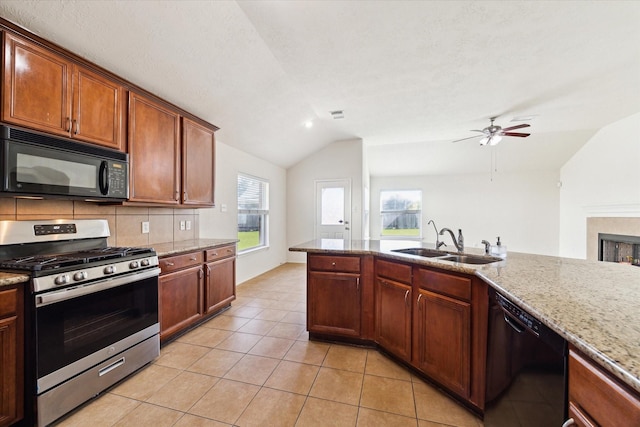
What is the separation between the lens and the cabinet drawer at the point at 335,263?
2.36 meters

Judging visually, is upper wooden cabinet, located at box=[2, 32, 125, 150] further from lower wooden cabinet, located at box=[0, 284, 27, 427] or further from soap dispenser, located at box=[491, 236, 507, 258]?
soap dispenser, located at box=[491, 236, 507, 258]

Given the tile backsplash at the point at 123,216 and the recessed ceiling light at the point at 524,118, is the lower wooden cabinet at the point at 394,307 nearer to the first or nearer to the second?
the tile backsplash at the point at 123,216

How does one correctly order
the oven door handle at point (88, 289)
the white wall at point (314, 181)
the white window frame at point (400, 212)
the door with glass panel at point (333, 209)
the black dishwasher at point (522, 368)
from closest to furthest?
the black dishwasher at point (522, 368), the oven door handle at point (88, 289), the white wall at point (314, 181), the door with glass panel at point (333, 209), the white window frame at point (400, 212)

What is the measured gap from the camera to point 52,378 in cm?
148

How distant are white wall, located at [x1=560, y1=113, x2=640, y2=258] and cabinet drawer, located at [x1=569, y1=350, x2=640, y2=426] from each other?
5.23 m

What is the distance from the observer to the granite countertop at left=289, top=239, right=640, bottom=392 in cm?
66

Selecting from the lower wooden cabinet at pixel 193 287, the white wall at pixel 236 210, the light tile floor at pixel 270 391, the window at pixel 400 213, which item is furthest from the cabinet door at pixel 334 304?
the window at pixel 400 213

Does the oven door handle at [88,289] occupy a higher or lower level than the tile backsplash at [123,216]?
lower

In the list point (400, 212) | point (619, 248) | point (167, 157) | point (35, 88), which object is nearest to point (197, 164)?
point (167, 157)

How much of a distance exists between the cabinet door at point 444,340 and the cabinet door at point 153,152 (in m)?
2.55

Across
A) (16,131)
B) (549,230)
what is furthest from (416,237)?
(16,131)

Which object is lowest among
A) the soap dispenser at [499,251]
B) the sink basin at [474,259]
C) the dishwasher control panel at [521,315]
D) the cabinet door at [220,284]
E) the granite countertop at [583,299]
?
the cabinet door at [220,284]

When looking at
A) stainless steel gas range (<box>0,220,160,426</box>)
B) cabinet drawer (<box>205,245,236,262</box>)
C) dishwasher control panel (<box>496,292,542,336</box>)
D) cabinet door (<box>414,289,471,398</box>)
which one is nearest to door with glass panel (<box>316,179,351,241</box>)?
cabinet drawer (<box>205,245,236,262</box>)

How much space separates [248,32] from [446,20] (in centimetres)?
162
